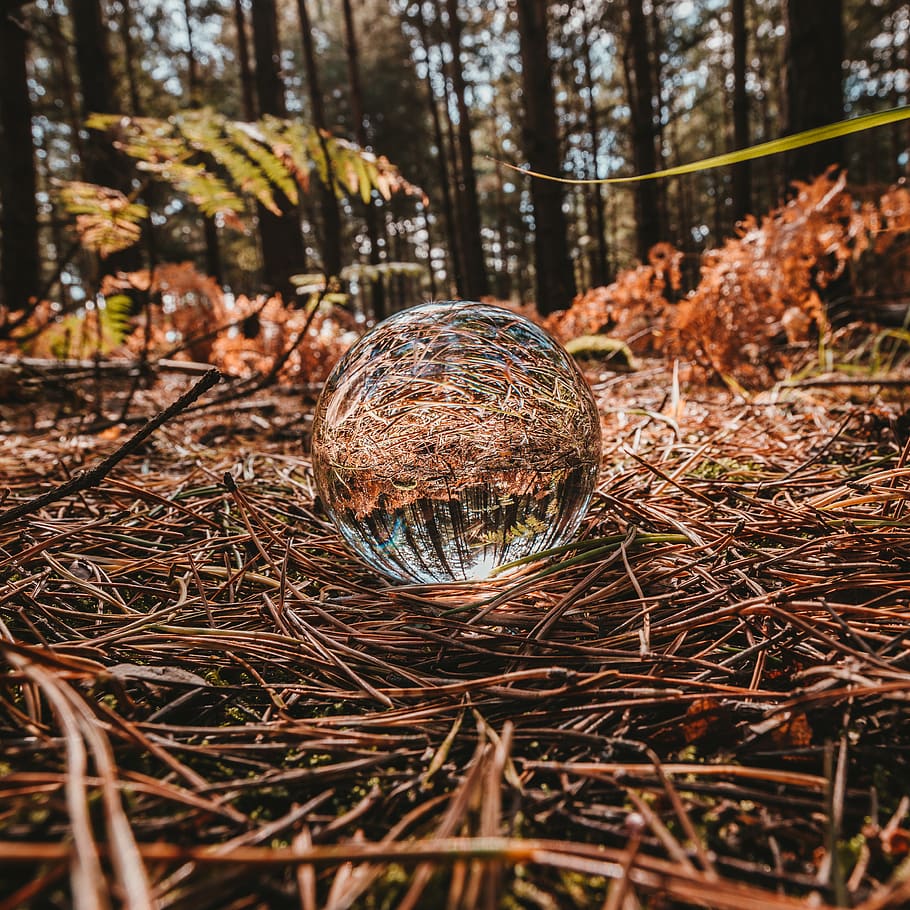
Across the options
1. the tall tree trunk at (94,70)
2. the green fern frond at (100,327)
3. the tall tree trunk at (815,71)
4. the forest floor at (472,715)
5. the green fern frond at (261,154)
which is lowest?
the forest floor at (472,715)

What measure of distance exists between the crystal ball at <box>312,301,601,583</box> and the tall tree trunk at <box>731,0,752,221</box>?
14.5 meters

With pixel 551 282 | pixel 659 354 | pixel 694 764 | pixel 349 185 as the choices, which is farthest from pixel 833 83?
pixel 694 764

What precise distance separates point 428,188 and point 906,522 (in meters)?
26.2

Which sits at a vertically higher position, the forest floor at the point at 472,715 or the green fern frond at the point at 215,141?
the green fern frond at the point at 215,141

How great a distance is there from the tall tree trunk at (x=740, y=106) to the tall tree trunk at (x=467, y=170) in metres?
6.20

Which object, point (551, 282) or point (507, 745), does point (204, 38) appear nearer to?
point (551, 282)

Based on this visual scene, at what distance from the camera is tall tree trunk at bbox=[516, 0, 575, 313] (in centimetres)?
875

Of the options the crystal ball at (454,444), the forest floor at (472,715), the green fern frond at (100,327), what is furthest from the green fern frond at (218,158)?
the forest floor at (472,715)

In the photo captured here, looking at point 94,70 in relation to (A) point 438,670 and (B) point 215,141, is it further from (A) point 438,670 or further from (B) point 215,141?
(A) point 438,670

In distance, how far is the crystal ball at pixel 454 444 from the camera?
48.6 inches

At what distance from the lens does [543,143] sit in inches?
346

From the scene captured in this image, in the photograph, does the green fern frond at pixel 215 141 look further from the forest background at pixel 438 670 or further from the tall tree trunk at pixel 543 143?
the tall tree trunk at pixel 543 143

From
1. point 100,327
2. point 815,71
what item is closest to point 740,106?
point 815,71

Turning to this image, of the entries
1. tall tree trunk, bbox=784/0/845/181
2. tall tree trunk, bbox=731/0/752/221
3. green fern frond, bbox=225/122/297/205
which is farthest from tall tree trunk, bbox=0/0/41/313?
tall tree trunk, bbox=731/0/752/221
